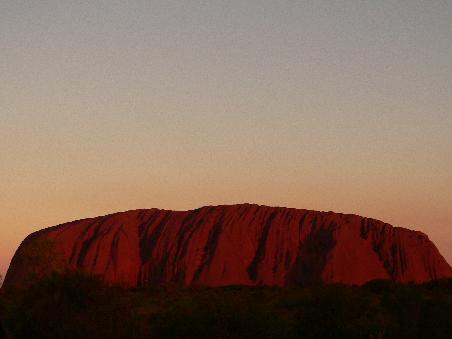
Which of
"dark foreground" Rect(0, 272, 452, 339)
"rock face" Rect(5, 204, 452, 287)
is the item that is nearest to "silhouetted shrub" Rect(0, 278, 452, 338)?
"dark foreground" Rect(0, 272, 452, 339)

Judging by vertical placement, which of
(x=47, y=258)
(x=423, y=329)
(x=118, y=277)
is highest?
(x=423, y=329)

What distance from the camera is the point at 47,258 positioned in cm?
5591

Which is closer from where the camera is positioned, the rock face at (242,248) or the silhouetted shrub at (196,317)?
the silhouetted shrub at (196,317)

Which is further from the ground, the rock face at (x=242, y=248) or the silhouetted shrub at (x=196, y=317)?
the silhouetted shrub at (x=196, y=317)

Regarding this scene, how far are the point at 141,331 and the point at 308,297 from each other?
23.9 feet

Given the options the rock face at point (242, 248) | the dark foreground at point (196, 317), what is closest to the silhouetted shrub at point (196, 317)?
the dark foreground at point (196, 317)

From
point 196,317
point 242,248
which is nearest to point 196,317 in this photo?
point 196,317

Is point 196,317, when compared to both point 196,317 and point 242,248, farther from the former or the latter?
point 242,248

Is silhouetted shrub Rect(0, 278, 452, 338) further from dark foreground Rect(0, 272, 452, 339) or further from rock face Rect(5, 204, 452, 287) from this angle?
rock face Rect(5, 204, 452, 287)

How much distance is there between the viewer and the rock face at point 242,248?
73.8m

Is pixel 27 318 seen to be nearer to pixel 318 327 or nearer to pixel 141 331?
pixel 141 331

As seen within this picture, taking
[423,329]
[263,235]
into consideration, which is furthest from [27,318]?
[263,235]

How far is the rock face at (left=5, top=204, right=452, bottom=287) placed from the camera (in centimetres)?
7375

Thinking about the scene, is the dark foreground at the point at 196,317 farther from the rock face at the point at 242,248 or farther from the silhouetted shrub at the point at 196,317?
→ the rock face at the point at 242,248
